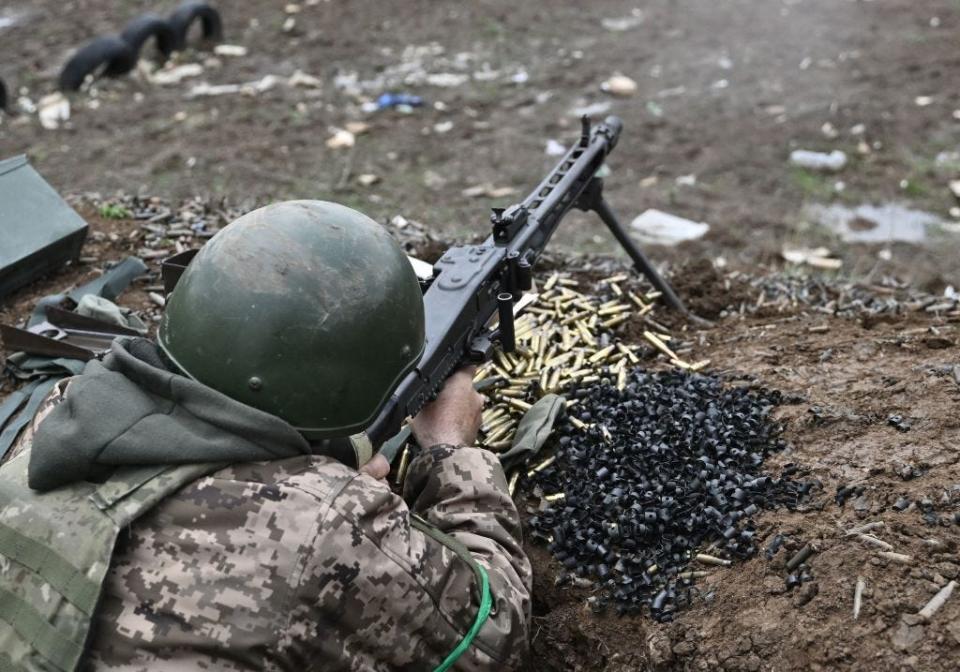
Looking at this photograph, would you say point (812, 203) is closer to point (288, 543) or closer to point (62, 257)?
point (62, 257)

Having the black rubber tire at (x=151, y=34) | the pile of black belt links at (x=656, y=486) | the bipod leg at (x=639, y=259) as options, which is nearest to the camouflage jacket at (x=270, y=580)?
the pile of black belt links at (x=656, y=486)

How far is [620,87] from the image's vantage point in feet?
42.0

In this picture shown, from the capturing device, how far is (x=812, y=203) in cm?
1016

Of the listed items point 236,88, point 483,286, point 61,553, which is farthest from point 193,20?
point 61,553

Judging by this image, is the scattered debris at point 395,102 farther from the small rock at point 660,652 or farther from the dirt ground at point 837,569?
the small rock at point 660,652

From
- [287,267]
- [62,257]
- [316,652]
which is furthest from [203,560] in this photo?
[62,257]

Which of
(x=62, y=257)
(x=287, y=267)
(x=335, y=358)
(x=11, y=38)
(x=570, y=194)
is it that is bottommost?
(x=11, y=38)

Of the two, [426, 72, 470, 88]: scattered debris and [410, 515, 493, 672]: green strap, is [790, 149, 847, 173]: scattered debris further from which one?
[410, 515, 493, 672]: green strap

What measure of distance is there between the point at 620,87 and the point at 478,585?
10.5 meters

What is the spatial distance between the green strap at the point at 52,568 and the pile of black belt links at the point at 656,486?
2225 mm

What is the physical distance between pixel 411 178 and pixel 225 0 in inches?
310

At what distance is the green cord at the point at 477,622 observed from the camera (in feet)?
11.0

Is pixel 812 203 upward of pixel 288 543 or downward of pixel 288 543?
downward

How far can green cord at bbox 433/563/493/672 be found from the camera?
3.36 m
